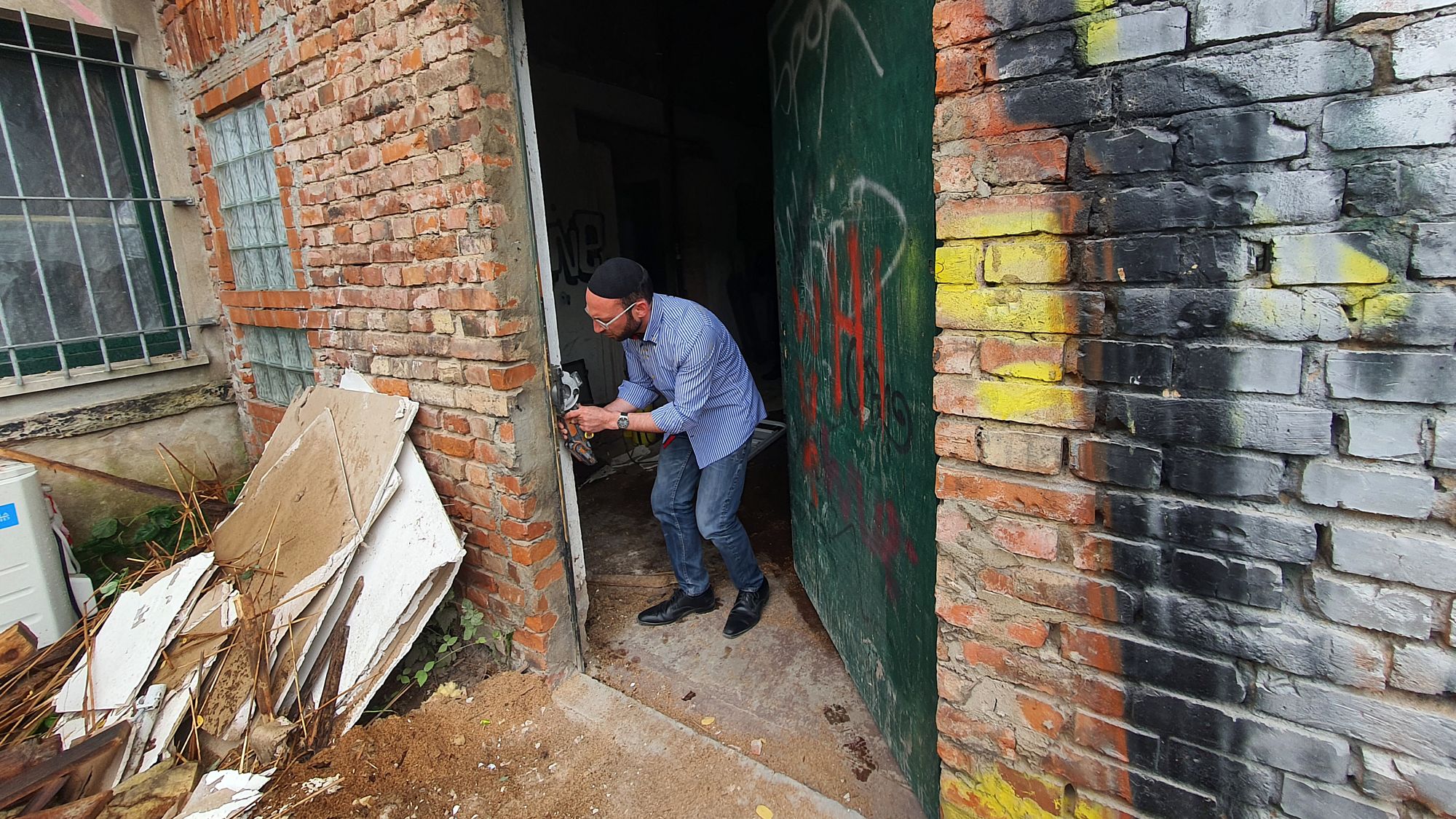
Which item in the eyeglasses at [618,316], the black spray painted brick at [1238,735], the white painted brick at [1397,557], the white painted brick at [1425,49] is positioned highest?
the white painted brick at [1425,49]

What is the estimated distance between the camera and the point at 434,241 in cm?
252

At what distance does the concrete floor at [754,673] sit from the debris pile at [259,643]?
0.93 meters

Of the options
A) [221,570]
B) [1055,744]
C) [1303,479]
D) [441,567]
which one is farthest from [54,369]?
Result: [1303,479]

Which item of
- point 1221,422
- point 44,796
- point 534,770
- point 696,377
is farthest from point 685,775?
point 44,796

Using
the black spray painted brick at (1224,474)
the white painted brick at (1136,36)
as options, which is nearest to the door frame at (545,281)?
the white painted brick at (1136,36)

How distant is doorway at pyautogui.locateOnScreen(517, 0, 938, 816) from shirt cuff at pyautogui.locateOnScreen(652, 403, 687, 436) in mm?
522

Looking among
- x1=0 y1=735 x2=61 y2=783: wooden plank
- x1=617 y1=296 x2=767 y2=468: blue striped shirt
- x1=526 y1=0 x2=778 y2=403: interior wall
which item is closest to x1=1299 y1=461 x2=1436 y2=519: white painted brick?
x1=617 y1=296 x2=767 y2=468: blue striped shirt

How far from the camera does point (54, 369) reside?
3.36 meters

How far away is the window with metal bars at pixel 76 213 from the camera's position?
322 cm

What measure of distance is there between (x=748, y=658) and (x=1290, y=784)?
1.97 metres

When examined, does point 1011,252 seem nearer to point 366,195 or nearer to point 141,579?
point 366,195

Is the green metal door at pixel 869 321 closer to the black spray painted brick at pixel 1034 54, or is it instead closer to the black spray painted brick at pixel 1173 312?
→ the black spray painted brick at pixel 1034 54

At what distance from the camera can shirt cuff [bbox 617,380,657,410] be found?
3191 mm

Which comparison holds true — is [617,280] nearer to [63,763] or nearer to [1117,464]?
[1117,464]
